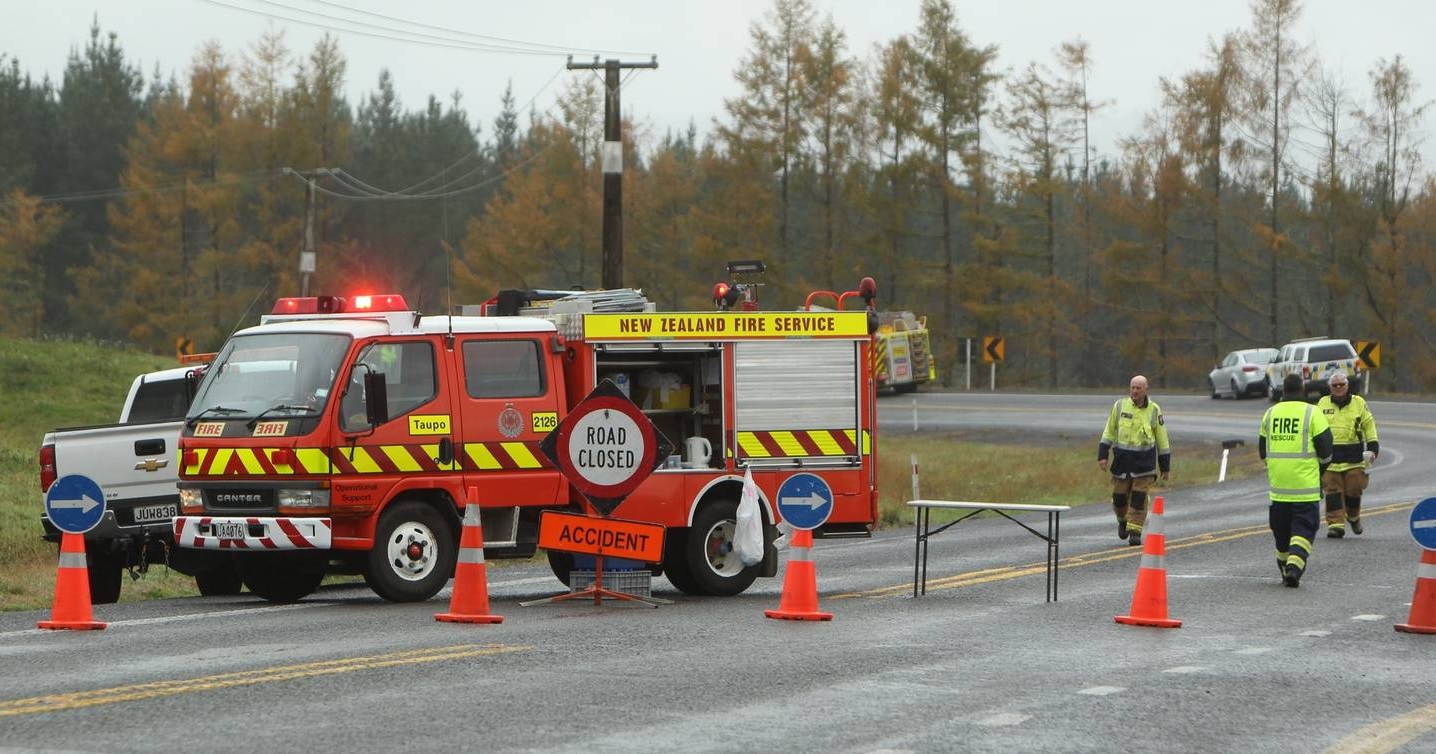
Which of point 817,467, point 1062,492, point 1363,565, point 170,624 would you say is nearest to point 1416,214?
point 1062,492

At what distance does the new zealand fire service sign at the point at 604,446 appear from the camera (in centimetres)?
1381

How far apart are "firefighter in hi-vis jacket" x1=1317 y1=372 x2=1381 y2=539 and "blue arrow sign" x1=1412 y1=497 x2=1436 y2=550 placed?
28.6ft

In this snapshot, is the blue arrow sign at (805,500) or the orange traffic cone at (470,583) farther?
the blue arrow sign at (805,500)

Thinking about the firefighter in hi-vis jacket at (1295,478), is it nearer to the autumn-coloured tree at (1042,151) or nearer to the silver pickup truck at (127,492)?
the silver pickup truck at (127,492)

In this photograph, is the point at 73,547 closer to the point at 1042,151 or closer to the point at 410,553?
the point at 410,553

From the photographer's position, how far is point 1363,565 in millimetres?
18406

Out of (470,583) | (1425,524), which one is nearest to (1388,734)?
(1425,524)

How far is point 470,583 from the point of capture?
13.0m

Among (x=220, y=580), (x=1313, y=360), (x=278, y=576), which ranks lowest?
(x=220, y=580)

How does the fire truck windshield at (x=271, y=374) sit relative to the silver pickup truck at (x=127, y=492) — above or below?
above

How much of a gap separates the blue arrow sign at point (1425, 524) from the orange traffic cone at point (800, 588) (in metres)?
4.13

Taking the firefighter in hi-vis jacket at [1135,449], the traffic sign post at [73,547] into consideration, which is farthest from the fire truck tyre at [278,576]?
the firefighter in hi-vis jacket at [1135,449]

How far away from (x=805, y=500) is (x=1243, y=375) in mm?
44467

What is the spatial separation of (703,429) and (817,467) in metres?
1.02
